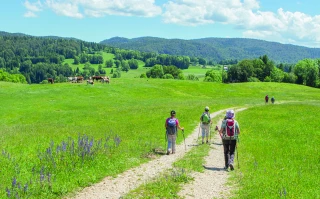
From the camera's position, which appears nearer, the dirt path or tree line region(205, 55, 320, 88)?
the dirt path

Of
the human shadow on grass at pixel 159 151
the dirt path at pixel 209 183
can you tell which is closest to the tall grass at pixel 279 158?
the dirt path at pixel 209 183

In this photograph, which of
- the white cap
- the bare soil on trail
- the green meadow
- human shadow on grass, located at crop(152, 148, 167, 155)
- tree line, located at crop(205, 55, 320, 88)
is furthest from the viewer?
tree line, located at crop(205, 55, 320, 88)

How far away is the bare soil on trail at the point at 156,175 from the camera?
11938mm

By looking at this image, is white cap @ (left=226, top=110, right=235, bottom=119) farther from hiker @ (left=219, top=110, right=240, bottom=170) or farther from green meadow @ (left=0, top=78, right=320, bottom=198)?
green meadow @ (left=0, top=78, right=320, bottom=198)

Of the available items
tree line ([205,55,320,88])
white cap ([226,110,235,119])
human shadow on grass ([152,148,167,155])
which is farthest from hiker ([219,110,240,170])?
tree line ([205,55,320,88])

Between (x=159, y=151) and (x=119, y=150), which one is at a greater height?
(x=119, y=150)

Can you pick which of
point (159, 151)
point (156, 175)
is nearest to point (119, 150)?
point (159, 151)

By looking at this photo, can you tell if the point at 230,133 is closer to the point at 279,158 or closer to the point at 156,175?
the point at 156,175

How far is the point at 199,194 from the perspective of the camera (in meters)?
12.1

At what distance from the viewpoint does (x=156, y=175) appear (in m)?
14.3

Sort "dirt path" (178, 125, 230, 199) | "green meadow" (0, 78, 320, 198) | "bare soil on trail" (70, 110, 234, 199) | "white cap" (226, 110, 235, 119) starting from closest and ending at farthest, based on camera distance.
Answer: "bare soil on trail" (70, 110, 234, 199) → "dirt path" (178, 125, 230, 199) → "green meadow" (0, 78, 320, 198) → "white cap" (226, 110, 235, 119)

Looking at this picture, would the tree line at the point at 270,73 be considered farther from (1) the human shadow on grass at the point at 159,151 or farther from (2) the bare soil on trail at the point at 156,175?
(2) the bare soil on trail at the point at 156,175

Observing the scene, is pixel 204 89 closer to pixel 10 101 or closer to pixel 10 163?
pixel 10 101

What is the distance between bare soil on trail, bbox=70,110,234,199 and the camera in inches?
470
